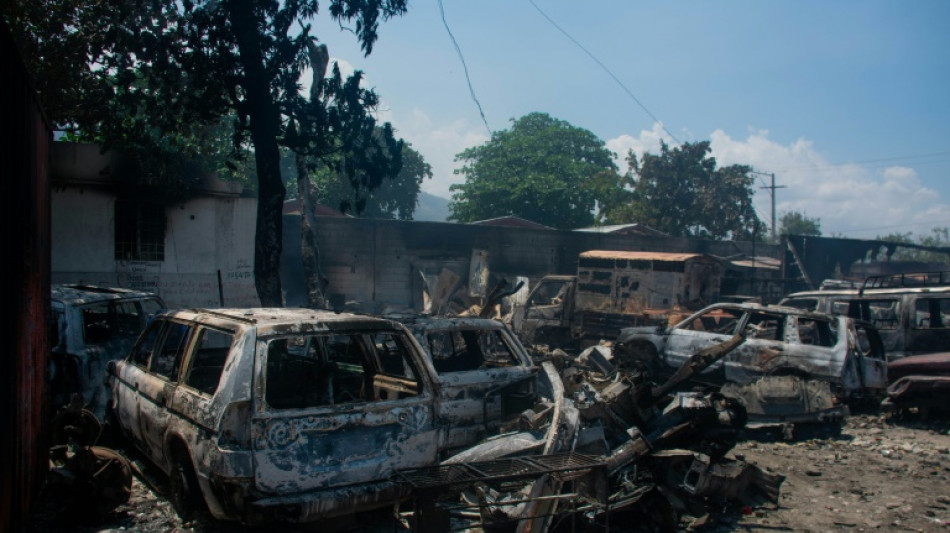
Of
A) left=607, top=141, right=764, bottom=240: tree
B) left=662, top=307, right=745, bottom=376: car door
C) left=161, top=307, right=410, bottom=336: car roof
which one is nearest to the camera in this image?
left=161, top=307, right=410, bottom=336: car roof

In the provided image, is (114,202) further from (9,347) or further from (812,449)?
(812,449)

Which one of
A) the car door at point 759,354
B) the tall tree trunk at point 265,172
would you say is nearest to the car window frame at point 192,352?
the tall tree trunk at point 265,172

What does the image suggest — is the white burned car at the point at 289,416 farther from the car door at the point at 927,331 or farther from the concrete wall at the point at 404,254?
the concrete wall at the point at 404,254

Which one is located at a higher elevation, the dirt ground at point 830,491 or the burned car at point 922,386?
the burned car at point 922,386

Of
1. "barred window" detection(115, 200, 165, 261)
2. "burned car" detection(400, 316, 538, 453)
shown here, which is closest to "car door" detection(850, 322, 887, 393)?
"burned car" detection(400, 316, 538, 453)

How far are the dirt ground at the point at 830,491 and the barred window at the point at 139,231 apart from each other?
9.57 metres

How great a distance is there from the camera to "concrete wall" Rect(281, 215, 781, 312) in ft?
60.5

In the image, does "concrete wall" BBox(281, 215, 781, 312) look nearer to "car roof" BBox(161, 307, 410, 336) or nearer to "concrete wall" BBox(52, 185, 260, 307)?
"concrete wall" BBox(52, 185, 260, 307)

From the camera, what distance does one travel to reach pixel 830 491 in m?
5.98

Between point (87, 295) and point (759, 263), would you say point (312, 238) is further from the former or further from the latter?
point (759, 263)

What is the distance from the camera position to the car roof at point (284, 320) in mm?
4250

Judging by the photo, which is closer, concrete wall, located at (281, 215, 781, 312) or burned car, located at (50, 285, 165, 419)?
burned car, located at (50, 285, 165, 419)

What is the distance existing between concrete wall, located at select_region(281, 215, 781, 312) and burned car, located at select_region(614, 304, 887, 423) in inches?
393

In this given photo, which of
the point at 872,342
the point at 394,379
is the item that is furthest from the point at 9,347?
the point at 872,342
